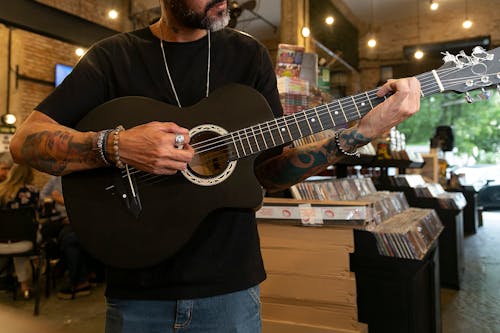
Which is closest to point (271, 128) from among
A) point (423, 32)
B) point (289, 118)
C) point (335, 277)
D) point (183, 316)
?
point (289, 118)

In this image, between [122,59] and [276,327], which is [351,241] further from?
[122,59]

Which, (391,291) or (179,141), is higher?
(179,141)

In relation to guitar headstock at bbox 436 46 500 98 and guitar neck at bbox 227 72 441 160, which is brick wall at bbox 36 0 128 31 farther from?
guitar headstock at bbox 436 46 500 98

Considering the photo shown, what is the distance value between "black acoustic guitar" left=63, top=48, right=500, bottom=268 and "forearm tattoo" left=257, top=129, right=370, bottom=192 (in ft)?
0.24

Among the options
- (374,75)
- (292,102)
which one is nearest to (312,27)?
(374,75)

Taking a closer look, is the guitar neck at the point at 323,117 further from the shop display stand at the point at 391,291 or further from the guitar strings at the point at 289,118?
the shop display stand at the point at 391,291

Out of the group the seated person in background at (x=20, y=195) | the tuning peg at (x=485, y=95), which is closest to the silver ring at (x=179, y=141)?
the tuning peg at (x=485, y=95)

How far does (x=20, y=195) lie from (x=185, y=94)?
12.8 feet

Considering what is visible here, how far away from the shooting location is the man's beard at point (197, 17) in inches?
47.2

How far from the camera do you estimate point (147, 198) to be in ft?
3.64

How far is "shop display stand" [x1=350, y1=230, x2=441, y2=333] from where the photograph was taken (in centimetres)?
231

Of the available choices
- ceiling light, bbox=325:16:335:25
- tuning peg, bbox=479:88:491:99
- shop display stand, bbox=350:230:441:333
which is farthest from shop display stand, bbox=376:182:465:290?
ceiling light, bbox=325:16:335:25

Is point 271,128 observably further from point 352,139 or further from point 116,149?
point 116,149

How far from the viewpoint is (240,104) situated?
119 cm
